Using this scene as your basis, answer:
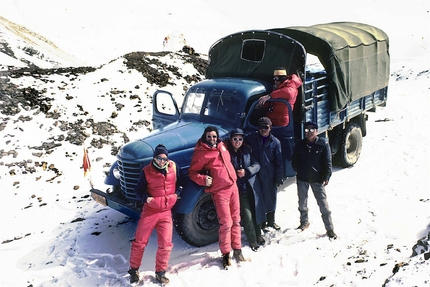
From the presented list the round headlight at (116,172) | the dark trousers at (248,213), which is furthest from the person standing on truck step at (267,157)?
the round headlight at (116,172)

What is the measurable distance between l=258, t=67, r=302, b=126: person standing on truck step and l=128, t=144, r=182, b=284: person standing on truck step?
87.7 inches

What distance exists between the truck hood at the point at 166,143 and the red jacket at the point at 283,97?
34.8 inches

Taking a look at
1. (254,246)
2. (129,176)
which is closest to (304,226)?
(254,246)

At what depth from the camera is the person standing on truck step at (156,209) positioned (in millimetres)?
4938

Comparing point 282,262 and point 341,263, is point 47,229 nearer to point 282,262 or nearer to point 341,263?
point 282,262

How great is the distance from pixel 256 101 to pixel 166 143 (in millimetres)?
1710

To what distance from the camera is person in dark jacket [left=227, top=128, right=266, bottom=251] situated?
5.41 m

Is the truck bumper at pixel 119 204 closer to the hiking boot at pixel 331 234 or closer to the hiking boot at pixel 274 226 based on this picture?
the hiking boot at pixel 274 226

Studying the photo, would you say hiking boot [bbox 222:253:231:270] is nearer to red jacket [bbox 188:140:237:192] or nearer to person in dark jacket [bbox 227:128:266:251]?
person in dark jacket [bbox 227:128:266:251]

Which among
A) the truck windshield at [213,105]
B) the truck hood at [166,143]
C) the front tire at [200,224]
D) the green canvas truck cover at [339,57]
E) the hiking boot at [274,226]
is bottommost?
the hiking boot at [274,226]

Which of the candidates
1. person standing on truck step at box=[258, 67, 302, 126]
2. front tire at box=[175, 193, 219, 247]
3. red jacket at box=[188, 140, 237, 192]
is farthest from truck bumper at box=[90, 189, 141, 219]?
person standing on truck step at box=[258, 67, 302, 126]

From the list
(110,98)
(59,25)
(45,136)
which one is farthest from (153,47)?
(45,136)

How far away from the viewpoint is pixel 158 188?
4.95 m

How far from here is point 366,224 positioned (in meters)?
5.93
